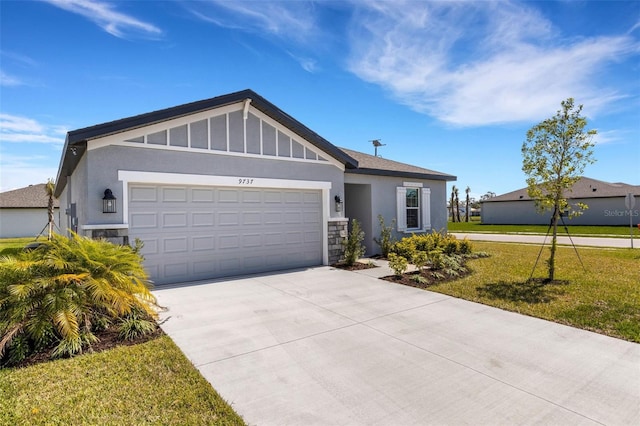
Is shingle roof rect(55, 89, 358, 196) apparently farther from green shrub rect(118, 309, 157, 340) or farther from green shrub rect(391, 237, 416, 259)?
green shrub rect(118, 309, 157, 340)

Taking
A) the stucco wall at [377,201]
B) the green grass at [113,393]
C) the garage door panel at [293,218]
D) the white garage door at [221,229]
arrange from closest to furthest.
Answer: the green grass at [113,393] → the white garage door at [221,229] → the garage door panel at [293,218] → the stucco wall at [377,201]

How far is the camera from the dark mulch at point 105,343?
3.84 m

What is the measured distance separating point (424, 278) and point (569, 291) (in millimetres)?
2869

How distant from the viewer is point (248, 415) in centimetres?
282

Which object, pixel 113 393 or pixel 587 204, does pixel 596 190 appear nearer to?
pixel 587 204

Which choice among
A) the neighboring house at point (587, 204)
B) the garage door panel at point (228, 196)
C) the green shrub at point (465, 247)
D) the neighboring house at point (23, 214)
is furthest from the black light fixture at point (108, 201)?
the neighboring house at point (587, 204)


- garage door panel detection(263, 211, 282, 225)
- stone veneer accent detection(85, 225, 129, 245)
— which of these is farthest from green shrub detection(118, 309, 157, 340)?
garage door panel detection(263, 211, 282, 225)

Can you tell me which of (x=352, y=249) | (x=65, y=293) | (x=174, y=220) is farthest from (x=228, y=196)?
(x=65, y=293)

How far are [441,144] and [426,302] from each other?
14568mm

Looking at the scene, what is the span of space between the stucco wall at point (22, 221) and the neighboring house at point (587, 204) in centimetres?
4014

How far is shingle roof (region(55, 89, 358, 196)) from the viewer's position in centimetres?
644

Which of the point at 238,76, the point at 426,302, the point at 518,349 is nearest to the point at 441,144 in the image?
the point at 238,76

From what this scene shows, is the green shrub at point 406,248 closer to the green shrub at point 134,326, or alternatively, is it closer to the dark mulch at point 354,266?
the dark mulch at point 354,266

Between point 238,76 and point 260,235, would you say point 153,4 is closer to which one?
point 238,76
